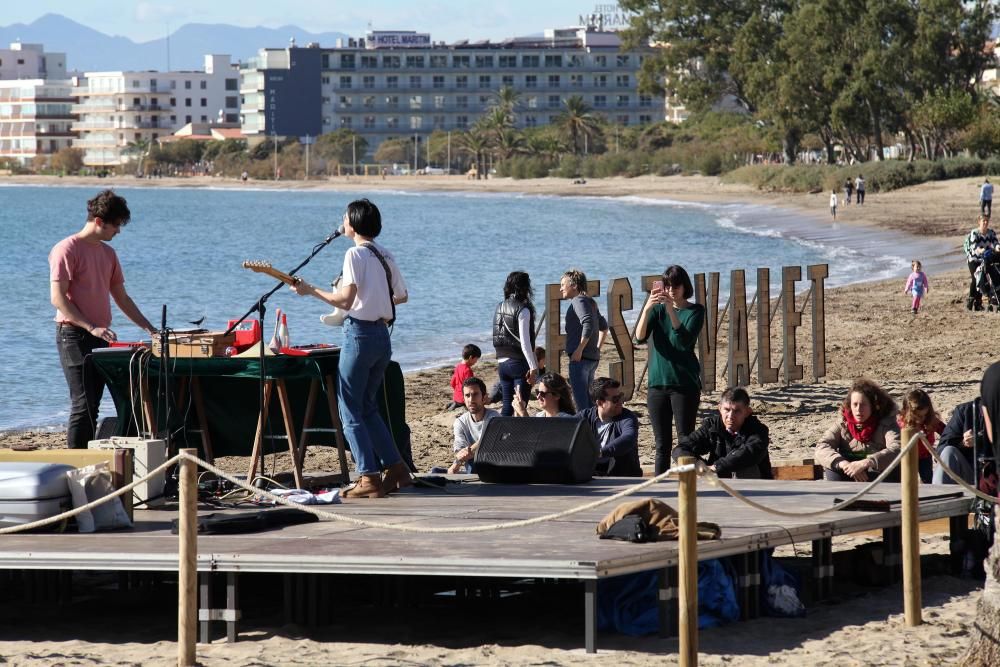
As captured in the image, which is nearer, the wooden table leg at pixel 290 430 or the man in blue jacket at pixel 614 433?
the wooden table leg at pixel 290 430

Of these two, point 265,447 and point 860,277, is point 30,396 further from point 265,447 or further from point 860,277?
point 860,277

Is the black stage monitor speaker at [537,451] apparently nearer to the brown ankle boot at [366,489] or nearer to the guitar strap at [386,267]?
the brown ankle boot at [366,489]

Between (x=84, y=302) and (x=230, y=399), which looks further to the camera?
(x=230, y=399)

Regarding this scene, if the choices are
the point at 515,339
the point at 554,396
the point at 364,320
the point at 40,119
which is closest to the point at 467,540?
the point at 364,320

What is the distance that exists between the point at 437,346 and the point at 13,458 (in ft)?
63.0

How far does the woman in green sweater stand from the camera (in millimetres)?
10273

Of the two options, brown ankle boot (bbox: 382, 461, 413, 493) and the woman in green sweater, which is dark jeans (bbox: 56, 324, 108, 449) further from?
the woman in green sweater

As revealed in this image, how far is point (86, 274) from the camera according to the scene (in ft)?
29.0

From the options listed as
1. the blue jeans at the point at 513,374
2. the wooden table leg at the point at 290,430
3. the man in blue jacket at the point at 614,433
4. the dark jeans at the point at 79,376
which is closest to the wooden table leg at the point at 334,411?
the wooden table leg at the point at 290,430

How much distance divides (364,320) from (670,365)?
2.79 metres

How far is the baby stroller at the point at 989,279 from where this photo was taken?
23.1m

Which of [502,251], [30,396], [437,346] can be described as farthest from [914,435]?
[502,251]

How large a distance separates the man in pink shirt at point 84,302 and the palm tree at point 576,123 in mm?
135670

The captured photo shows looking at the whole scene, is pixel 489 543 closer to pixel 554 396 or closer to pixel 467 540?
pixel 467 540
